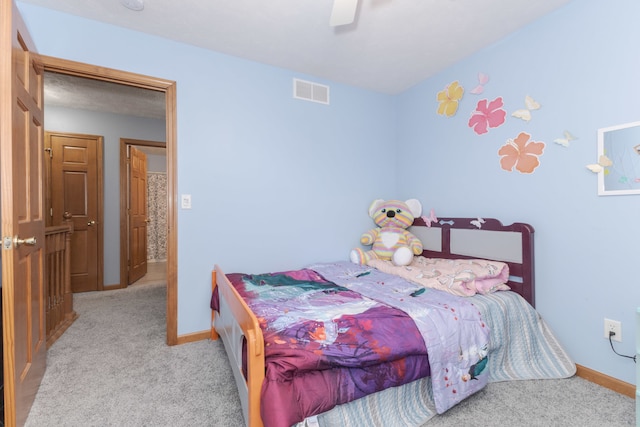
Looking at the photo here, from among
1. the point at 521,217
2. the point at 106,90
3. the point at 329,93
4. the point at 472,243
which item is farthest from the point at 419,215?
the point at 106,90

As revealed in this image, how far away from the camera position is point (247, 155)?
2.64 m

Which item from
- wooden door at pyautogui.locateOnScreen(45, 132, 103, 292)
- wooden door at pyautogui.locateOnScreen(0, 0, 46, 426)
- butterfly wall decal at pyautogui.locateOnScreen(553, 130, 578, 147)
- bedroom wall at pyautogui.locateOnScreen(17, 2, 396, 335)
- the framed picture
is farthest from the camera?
wooden door at pyautogui.locateOnScreen(45, 132, 103, 292)

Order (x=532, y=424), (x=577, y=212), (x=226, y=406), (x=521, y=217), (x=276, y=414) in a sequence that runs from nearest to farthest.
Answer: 1. (x=276, y=414)
2. (x=532, y=424)
3. (x=226, y=406)
4. (x=577, y=212)
5. (x=521, y=217)

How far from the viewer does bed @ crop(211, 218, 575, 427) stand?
121 cm

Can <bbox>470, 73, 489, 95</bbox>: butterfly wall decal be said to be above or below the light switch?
above

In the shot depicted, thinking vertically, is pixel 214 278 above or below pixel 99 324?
above

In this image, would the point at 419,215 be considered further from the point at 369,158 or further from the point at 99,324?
the point at 99,324

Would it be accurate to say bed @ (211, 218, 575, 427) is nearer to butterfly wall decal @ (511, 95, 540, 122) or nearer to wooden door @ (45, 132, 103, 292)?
Result: butterfly wall decal @ (511, 95, 540, 122)

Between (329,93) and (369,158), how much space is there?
30.7 inches

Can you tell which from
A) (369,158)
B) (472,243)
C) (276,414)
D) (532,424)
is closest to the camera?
(276,414)

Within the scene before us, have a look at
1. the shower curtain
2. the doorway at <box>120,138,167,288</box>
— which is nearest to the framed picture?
the doorway at <box>120,138,167,288</box>

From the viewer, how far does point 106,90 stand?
334 centimetres

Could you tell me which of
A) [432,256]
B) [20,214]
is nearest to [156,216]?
[20,214]

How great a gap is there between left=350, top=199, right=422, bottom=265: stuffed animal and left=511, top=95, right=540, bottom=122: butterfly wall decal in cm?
112
